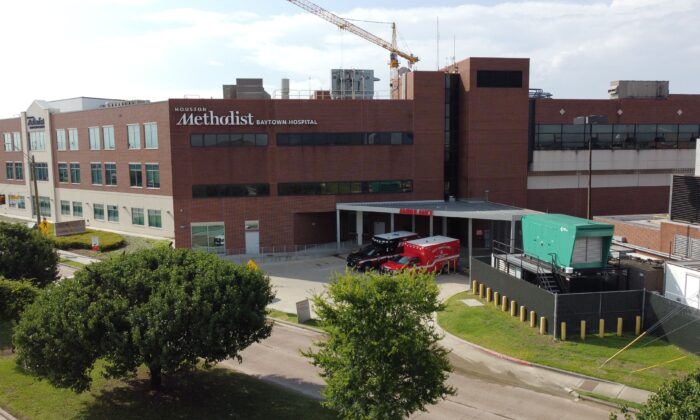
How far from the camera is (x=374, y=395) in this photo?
14109 mm

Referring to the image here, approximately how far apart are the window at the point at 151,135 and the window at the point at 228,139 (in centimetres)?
615

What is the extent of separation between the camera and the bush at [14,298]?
899 inches

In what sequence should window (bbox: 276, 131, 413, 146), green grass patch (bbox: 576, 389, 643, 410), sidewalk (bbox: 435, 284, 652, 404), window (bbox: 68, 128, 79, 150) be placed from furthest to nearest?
window (bbox: 68, 128, 79, 150) → window (bbox: 276, 131, 413, 146) → sidewalk (bbox: 435, 284, 652, 404) → green grass patch (bbox: 576, 389, 643, 410)

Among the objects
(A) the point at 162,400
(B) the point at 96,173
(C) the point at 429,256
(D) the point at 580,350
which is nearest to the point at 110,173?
(B) the point at 96,173

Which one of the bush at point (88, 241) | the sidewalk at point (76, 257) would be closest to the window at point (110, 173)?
the bush at point (88, 241)

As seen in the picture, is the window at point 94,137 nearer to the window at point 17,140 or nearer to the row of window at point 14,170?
the window at point 17,140

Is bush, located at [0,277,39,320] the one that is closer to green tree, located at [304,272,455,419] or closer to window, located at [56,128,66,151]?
green tree, located at [304,272,455,419]

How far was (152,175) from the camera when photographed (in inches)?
2009

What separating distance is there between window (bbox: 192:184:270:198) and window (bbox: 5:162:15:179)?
4206 cm

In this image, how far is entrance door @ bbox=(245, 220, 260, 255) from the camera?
151ft

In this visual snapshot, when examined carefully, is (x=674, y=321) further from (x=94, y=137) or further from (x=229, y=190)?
(x=94, y=137)

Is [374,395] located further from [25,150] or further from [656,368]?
[25,150]

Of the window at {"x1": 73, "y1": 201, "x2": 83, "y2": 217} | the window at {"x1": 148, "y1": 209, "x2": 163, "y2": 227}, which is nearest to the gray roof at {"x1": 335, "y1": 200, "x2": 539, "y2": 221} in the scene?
the window at {"x1": 148, "y1": 209, "x2": 163, "y2": 227}

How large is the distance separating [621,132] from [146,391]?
4856 cm
